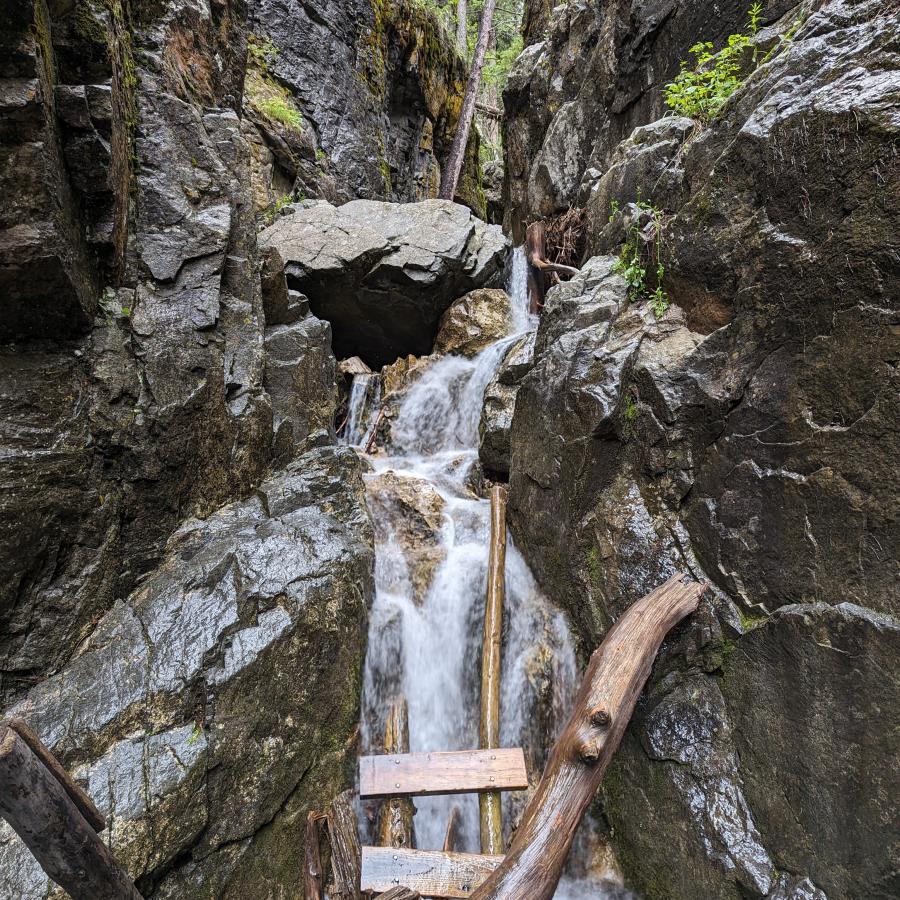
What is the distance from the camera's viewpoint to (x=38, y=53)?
3.23 m

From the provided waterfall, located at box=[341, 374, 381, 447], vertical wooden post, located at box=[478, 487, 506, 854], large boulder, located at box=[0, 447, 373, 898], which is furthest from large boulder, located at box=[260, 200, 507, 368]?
large boulder, located at box=[0, 447, 373, 898]

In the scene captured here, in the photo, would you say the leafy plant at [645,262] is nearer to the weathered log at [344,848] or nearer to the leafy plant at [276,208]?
the weathered log at [344,848]

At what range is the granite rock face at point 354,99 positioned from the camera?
1102 centimetres

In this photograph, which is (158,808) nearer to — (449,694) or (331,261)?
(449,694)

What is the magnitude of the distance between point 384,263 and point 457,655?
737 centimetres

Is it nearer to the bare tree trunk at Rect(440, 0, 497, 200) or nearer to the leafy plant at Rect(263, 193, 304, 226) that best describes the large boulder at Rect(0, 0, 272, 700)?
the leafy plant at Rect(263, 193, 304, 226)

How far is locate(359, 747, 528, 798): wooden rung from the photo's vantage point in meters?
3.33

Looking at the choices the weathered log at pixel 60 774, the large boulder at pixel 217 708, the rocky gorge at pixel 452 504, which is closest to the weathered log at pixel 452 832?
the rocky gorge at pixel 452 504

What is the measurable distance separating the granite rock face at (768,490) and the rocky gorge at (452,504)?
0.07ft

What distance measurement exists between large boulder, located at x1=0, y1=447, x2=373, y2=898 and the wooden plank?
31.3 inches

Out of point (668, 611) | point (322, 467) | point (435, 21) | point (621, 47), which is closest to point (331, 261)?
point (322, 467)

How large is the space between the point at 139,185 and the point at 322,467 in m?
3.43

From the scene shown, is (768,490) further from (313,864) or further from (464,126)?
(464,126)

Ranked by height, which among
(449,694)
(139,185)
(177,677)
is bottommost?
(449,694)
